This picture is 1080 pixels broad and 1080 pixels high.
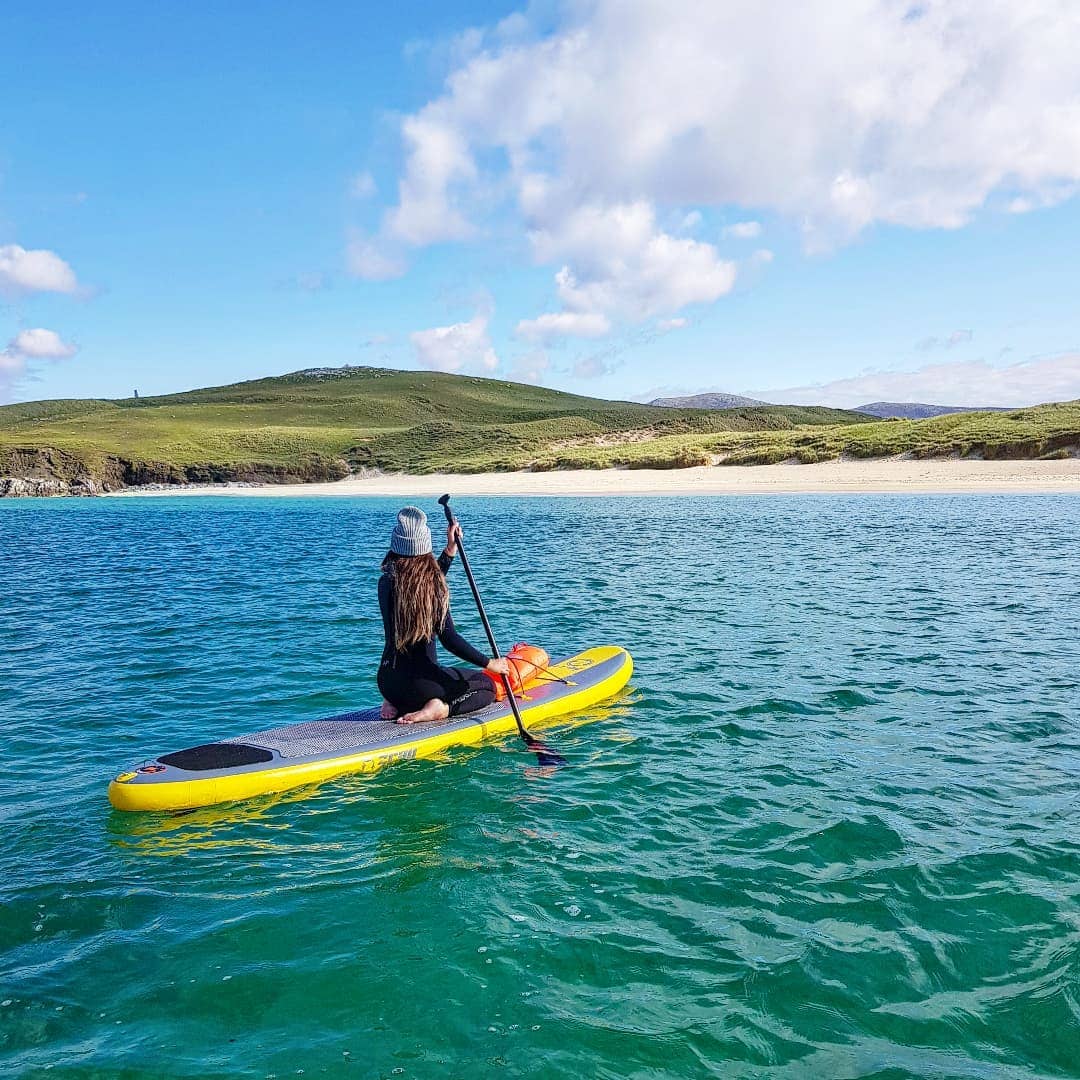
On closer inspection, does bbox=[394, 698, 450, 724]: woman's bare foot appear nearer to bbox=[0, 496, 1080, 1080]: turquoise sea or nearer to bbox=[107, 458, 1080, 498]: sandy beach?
bbox=[0, 496, 1080, 1080]: turquoise sea

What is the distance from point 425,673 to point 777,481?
4427 cm

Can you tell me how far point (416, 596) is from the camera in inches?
301

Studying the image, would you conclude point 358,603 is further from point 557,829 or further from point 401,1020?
point 401,1020

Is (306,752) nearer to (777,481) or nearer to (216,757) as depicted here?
(216,757)

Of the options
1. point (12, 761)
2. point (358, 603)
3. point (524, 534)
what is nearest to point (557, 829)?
point (12, 761)

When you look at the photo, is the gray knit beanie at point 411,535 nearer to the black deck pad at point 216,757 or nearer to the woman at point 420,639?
the woman at point 420,639

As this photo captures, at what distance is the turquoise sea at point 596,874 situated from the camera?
4.17 m

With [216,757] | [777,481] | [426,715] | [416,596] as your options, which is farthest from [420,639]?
[777,481]

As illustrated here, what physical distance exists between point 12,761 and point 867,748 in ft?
27.7

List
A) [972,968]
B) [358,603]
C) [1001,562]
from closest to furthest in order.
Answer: [972,968]
[358,603]
[1001,562]

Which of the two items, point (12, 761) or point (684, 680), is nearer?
point (12, 761)

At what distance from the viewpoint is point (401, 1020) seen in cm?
435

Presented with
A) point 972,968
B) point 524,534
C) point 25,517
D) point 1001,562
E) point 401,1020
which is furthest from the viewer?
point 25,517

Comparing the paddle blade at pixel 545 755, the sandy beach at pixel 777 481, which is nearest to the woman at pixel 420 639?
the paddle blade at pixel 545 755
